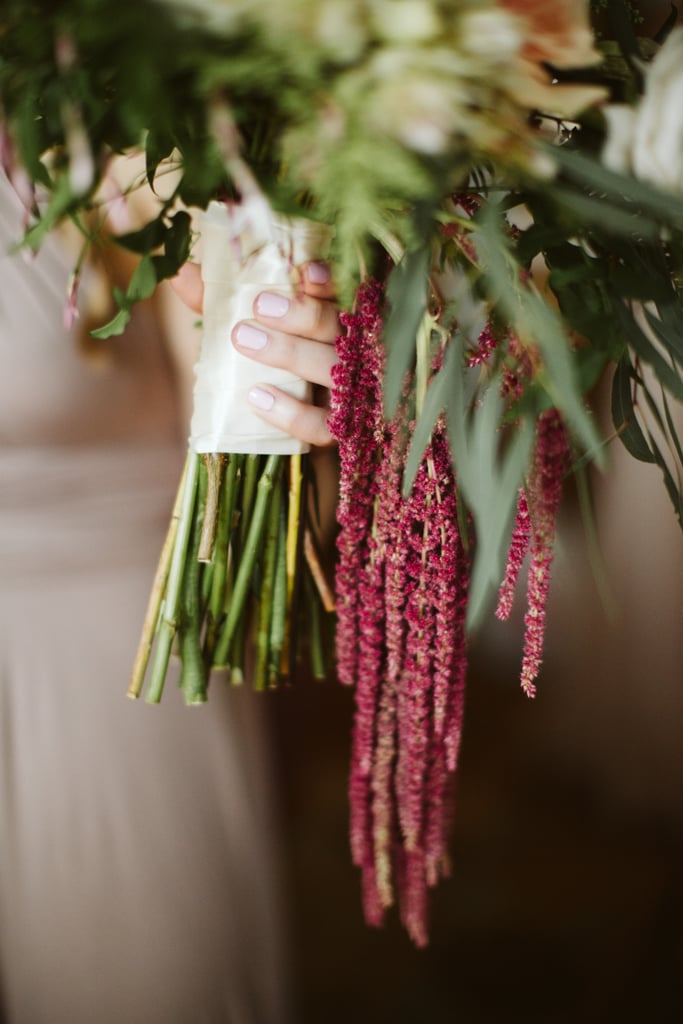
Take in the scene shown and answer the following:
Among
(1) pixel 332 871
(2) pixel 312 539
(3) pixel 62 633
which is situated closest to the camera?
(2) pixel 312 539

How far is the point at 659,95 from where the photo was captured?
36cm

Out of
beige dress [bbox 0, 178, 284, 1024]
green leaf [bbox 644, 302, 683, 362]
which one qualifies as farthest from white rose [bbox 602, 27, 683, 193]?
beige dress [bbox 0, 178, 284, 1024]

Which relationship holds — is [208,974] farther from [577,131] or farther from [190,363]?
[577,131]

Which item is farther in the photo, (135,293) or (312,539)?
(312,539)

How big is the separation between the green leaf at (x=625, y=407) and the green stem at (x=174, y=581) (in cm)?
31

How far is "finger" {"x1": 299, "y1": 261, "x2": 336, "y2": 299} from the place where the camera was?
51cm

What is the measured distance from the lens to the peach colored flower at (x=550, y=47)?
12.8 inches

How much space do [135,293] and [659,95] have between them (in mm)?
303

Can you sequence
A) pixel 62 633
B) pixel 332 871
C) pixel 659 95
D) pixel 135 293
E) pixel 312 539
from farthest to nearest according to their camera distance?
pixel 332 871 < pixel 62 633 < pixel 312 539 < pixel 135 293 < pixel 659 95

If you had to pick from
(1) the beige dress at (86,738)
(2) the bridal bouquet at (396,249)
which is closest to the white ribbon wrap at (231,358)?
(2) the bridal bouquet at (396,249)

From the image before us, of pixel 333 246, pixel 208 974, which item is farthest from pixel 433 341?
pixel 208 974

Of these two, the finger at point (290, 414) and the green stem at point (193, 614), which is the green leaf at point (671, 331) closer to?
the finger at point (290, 414)

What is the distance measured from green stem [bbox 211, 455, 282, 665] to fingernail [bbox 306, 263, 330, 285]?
14 centimetres

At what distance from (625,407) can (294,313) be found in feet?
0.77
